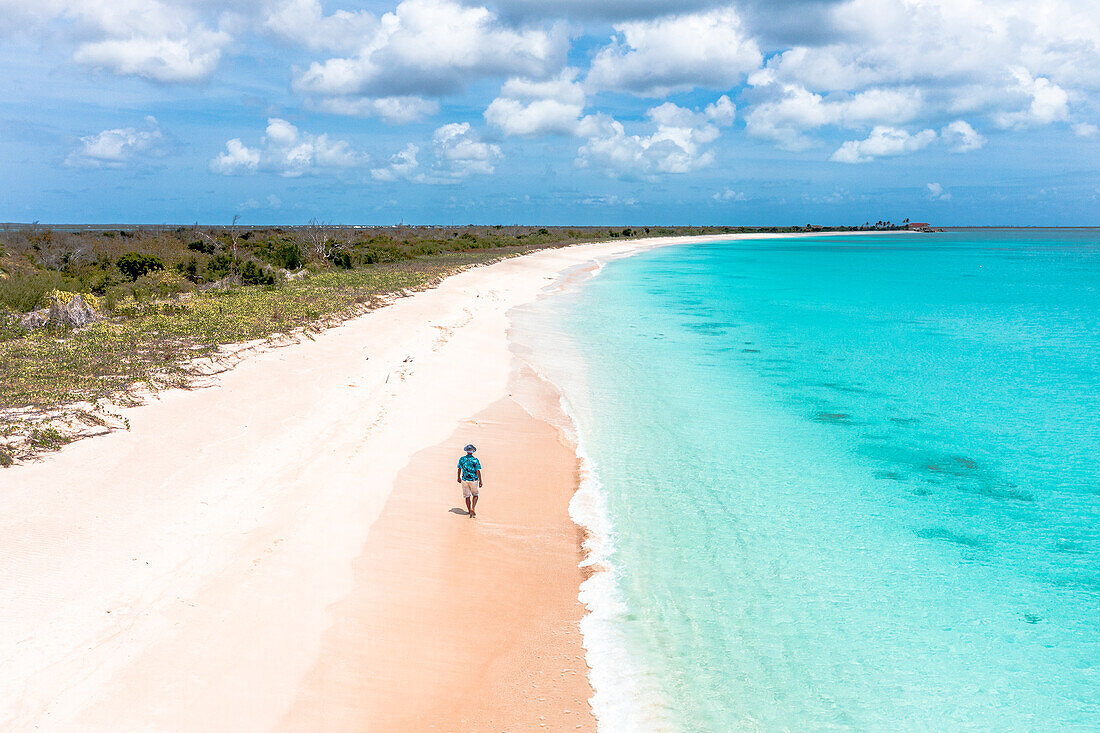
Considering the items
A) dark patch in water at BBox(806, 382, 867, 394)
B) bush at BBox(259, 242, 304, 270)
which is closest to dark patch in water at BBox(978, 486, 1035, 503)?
dark patch in water at BBox(806, 382, 867, 394)

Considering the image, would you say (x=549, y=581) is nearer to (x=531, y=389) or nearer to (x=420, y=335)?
(x=531, y=389)

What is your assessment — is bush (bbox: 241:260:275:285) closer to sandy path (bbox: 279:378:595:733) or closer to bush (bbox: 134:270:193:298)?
bush (bbox: 134:270:193:298)

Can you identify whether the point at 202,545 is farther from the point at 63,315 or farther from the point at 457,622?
the point at 63,315

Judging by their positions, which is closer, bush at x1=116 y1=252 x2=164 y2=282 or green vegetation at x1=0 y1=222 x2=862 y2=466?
green vegetation at x1=0 y1=222 x2=862 y2=466

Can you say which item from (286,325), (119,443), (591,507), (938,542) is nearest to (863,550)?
(938,542)

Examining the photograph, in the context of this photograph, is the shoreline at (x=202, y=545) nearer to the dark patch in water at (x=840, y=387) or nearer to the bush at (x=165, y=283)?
the dark patch in water at (x=840, y=387)

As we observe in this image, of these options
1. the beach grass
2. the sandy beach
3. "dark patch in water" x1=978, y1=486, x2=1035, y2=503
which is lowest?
"dark patch in water" x1=978, y1=486, x2=1035, y2=503
